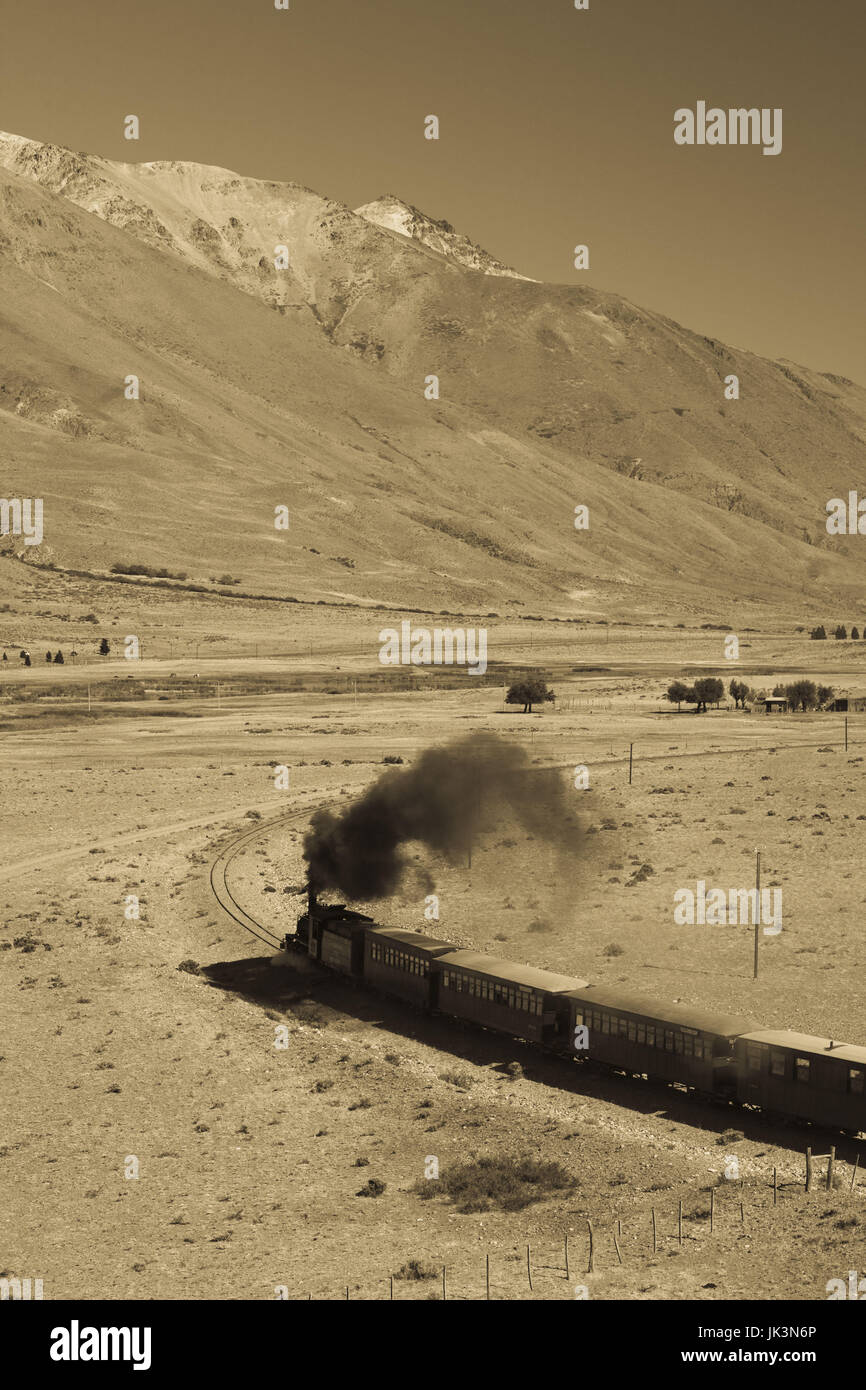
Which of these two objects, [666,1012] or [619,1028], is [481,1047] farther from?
[666,1012]

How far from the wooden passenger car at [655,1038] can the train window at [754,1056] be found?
395 mm

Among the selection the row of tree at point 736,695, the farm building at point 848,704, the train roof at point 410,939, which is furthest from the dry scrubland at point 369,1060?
the farm building at point 848,704

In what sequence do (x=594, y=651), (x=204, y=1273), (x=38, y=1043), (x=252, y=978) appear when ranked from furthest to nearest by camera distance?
(x=594, y=651) → (x=252, y=978) → (x=38, y=1043) → (x=204, y=1273)

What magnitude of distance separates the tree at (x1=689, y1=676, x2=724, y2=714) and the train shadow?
76758 millimetres

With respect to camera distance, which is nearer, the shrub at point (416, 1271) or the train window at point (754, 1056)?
the shrub at point (416, 1271)

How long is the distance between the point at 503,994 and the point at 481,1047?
5.55 ft

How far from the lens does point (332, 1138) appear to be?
98.9ft

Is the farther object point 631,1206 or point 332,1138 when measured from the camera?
point 332,1138

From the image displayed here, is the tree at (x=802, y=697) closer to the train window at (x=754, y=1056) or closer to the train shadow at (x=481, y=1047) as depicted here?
the train shadow at (x=481, y=1047)

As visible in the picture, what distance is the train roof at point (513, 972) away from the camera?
112ft

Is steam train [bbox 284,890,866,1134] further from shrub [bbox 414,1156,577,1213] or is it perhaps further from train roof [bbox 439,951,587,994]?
shrub [bbox 414,1156,577,1213]
